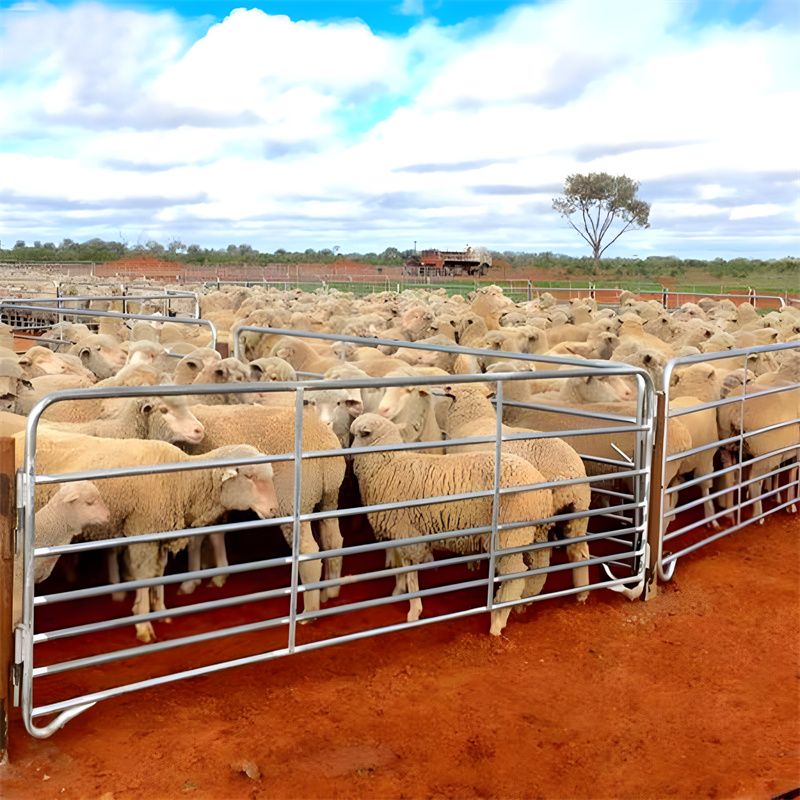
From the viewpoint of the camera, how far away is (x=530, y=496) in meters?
5.25

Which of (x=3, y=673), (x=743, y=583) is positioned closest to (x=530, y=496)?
(x=743, y=583)

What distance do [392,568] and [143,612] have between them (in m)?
1.58

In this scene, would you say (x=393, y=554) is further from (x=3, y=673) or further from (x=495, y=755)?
(x=3, y=673)

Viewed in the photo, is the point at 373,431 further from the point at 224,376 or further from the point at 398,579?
the point at 224,376

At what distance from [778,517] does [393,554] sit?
465 centimetres

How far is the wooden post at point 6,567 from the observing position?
360 cm

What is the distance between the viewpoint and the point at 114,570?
558cm

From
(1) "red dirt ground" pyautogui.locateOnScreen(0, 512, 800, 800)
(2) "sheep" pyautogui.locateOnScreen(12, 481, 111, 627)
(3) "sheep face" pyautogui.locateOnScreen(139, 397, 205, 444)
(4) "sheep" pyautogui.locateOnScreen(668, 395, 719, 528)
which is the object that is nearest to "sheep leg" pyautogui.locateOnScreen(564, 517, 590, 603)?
(1) "red dirt ground" pyautogui.locateOnScreen(0, 512, 800, 800)

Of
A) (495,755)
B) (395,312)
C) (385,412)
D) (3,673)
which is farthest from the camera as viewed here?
(395,312)

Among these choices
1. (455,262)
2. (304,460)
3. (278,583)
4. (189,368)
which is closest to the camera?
(304,460)

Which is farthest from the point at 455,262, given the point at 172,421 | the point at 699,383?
the point at 172,421

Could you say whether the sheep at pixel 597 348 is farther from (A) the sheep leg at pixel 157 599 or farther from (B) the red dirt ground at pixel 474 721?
(A) the sheep leg at pixel 157 599

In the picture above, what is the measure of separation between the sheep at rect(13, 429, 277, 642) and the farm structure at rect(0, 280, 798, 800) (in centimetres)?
27

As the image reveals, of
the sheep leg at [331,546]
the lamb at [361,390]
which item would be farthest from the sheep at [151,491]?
the lamb at [361,390]
